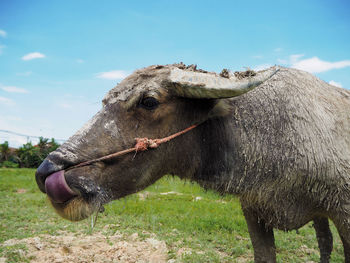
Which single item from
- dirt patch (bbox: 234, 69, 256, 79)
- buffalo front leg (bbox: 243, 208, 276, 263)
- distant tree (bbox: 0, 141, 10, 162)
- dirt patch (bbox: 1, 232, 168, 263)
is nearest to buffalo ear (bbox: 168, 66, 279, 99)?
dirt patch (bbox: 234, 69, 256, 79)

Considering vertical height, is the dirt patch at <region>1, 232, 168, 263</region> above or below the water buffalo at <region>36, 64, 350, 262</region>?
below

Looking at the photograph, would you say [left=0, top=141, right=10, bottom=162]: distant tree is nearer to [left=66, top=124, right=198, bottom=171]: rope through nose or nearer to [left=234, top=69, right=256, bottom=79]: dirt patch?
[left=66, top=124, right=198, bottom=171]: rope through nose

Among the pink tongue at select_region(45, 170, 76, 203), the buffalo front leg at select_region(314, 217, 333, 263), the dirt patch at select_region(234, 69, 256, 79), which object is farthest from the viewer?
the buffalo front leg at select_region(314, 217, 333, 263)

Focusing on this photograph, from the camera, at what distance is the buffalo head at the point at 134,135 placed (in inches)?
93.7

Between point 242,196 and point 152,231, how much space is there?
3315 millimetres

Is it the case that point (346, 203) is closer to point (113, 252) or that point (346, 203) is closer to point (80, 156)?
point (80, 156)

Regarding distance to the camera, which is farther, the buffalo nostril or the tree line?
the tree line

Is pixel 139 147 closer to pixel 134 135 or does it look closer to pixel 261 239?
pixel 134 135

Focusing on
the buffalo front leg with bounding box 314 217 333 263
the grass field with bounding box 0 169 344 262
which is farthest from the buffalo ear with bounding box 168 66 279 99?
the buffalo front leg with bounding box 314 217 333 263

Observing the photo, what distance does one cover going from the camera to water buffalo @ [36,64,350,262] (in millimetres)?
2436

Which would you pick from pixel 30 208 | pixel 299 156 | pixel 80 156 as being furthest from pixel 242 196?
pixel 30 208

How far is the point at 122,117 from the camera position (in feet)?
8.38

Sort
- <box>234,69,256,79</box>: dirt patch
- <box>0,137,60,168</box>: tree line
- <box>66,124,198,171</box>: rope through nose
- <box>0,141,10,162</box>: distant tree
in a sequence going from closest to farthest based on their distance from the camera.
Result: <box>66,124,198,171</box>: rope through nose < <box>234,69,256,79</box>: dirt patch < <box>0,137,60,168</box>: tree line < <box>0,141,10,162</box>: distant tree

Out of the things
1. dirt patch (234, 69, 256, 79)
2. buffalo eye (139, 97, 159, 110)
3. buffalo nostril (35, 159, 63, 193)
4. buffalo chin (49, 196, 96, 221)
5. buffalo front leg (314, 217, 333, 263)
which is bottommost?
buffalo front leg (314, 217, 333, 263)
